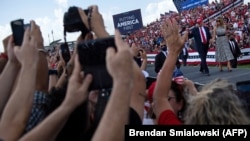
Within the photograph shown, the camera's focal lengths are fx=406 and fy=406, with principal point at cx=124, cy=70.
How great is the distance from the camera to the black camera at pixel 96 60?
2.06 metres

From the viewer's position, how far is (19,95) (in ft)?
7.15

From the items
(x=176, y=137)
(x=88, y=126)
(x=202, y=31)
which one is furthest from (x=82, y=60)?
(x=202, y=31)

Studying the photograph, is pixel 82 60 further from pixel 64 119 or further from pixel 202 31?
pixel 202 31

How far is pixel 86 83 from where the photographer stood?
203 cm

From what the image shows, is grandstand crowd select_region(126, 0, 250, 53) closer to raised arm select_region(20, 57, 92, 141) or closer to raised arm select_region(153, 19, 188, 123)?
raised arm select_region(153, 19, 188, 123)

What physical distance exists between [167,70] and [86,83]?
0.95m

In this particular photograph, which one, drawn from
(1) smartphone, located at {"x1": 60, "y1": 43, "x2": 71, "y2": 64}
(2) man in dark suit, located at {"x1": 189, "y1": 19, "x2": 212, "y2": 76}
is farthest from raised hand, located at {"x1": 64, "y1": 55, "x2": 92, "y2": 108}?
(2) man in dark suit, located at {"x1": 189, "y1": 19, "x2": 212, "y2": 76}

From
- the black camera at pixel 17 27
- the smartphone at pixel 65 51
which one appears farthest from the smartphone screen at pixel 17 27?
the smartphone at pixel 65 51

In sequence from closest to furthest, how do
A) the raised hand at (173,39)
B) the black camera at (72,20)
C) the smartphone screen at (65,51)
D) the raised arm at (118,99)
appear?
the raised arm at (118,99), the black camera at (72,20), the raised hand at (173,39), the smartphone screen at (65,51)

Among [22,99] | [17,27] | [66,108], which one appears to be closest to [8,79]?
[17,27]

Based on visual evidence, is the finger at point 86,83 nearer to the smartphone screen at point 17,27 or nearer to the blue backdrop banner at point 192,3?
the smartphone screen at point 17,27

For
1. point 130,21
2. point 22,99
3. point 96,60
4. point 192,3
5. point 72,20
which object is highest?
point 192,3

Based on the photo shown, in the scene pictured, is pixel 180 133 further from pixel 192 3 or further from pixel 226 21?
pixel 192 3

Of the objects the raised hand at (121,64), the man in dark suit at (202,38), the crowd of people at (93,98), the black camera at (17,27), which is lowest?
the man in dark suit at (202,38)
